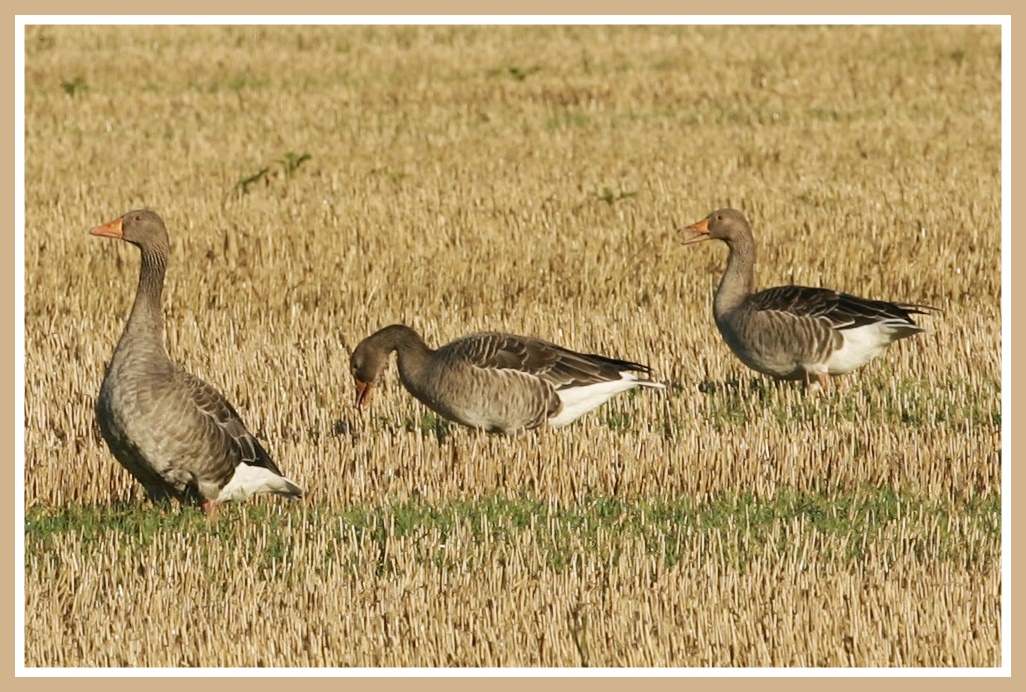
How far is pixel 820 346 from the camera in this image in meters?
11.0

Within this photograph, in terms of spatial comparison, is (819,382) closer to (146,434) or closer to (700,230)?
(700,230)

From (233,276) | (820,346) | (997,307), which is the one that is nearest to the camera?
(820,346)

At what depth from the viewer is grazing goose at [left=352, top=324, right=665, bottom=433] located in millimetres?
9992

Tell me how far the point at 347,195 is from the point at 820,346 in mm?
9055

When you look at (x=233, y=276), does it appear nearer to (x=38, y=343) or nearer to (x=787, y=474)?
(x=38, y=343)

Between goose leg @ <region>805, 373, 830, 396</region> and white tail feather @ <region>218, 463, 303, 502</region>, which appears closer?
white tail feather @ <region>218, 463, 303, 502</region>

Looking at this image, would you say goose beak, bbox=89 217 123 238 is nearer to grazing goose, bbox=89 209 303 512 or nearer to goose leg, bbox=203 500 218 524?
grazing goose, bbox=89 209 303 512

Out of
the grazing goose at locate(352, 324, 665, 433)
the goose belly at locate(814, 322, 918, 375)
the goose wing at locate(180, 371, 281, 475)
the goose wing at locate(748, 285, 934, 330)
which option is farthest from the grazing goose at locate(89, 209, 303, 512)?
the goose belly at locate(814, 322, 918, 375)

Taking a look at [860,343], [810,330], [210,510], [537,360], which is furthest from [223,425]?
[860,343]

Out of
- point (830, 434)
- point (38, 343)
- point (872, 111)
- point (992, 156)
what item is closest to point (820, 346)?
point (830, 434)

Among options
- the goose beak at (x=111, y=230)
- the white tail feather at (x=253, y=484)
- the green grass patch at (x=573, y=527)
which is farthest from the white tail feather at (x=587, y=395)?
the goose beak at (x=111, y=230)

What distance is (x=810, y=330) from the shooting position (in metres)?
11.0

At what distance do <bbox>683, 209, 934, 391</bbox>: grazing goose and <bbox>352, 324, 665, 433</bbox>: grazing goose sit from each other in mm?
1300

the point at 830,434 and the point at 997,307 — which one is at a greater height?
the point at 997,307
